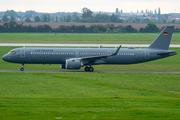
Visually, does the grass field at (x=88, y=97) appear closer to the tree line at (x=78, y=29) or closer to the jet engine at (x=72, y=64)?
the jet engine at (x=72, y=64)

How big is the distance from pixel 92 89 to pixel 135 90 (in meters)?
4.26

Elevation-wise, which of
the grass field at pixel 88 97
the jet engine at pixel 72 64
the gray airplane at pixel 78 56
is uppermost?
the gray airplane at pixel 78 56

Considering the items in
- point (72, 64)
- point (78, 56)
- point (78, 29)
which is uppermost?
point (78, 29)

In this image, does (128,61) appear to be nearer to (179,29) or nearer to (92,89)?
(92,89)

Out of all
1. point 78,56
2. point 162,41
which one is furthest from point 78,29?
point 78,56

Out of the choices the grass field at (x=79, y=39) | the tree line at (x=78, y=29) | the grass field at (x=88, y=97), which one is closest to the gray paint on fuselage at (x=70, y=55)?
the grass field at (x=88, y=97)

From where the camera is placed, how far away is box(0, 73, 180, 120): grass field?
21.3 metres

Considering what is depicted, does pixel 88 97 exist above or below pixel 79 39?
below

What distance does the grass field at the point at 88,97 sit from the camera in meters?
21.3

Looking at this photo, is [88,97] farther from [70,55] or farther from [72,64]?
[70,55]

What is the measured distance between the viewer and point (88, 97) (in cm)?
2659

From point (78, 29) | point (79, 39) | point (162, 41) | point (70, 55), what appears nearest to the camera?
point (70, 55)

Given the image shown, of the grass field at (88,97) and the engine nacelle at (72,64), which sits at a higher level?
the engine nacelle at (72,64)

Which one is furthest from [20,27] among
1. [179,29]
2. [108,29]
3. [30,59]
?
[30,59]
